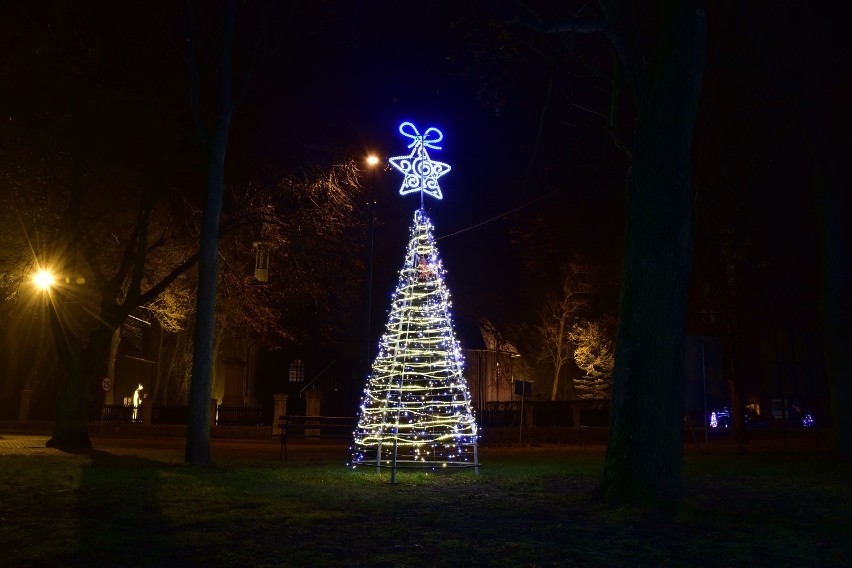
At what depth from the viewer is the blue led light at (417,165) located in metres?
14.4

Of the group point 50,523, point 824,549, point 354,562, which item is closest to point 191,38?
point 50,523

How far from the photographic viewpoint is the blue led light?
47.3 ft

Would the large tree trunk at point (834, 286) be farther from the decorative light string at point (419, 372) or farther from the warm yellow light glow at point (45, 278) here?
the warm yellow light glow at point (45, 278)

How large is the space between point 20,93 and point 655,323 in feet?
45.2

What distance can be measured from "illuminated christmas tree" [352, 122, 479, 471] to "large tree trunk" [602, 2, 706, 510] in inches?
208

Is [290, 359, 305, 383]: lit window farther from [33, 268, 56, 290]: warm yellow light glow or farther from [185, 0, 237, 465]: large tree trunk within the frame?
[185, 0, 237, 465]: large tree trunk

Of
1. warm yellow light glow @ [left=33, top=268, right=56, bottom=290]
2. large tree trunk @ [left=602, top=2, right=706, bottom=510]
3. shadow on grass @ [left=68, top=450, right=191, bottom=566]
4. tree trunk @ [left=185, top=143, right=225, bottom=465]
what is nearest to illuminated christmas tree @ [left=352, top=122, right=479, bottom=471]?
tree trunk @ [left=185, top=143, right=225, bottom=465]

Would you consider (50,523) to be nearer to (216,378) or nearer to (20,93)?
(20,93)

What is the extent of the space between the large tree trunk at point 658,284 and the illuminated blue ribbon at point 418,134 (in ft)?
19.2

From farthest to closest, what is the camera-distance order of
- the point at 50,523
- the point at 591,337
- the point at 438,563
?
the point at 591,337, the point at 50,523, the point at 438,563

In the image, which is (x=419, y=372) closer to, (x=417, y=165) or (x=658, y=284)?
(x=417, y=165)

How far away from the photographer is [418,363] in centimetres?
1370

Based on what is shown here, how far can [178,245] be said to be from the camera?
890 inches

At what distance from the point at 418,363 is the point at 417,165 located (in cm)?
379
